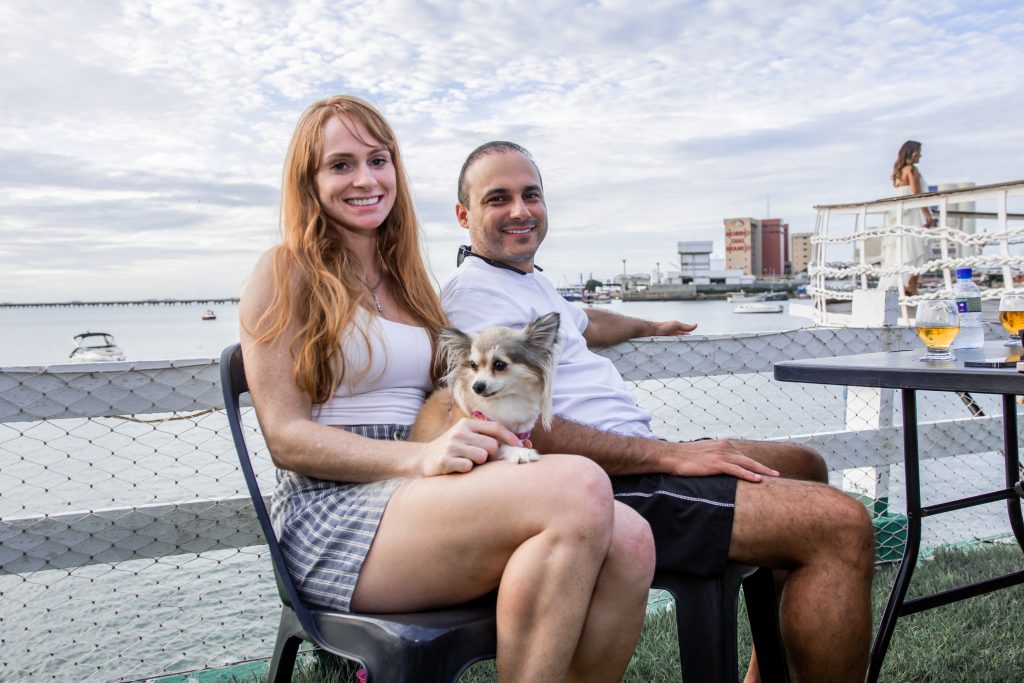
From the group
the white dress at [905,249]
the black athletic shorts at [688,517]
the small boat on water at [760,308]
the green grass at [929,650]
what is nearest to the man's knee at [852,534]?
the black athletic shorts at [688,517]

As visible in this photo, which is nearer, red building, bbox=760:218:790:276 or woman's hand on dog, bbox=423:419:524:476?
woman's hand on dog, bbox=423:419:524:476

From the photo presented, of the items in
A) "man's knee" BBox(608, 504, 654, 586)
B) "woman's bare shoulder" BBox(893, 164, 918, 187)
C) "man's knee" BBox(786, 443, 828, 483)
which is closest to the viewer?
"man's knee" BBox(608, 504, 654, 586)

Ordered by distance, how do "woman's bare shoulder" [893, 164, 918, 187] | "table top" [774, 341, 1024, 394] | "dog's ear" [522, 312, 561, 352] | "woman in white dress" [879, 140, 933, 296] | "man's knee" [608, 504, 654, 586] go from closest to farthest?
"man's knee" [608, 504, 654, 586]
"table top" [774, 341, 1024, 394]
"dog's ear" [522, 312, 561, 352]
"woman in white dress" [879, 140, 933, 296]
"woman's bare shoulder" [893, 164, 918, 187]

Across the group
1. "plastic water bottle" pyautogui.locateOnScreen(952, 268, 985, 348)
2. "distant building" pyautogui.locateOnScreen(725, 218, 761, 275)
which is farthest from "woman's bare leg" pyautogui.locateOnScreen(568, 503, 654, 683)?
"distant building" pyautogui.locateOnScreen(725, 218, 761, 275)

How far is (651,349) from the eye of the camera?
10.1 ft

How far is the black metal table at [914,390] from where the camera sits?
5.84ft

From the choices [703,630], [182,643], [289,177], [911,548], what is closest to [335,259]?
[289,177]

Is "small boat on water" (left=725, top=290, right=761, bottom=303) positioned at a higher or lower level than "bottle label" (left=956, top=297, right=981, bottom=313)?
lower

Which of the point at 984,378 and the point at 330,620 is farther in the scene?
the point at 984,378

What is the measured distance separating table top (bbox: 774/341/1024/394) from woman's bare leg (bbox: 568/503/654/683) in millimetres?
752

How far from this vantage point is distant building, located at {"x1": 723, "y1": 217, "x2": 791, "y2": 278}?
51719 mm

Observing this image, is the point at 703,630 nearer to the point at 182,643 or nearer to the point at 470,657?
the point at 470,657

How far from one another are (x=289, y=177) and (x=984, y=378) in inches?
69.8

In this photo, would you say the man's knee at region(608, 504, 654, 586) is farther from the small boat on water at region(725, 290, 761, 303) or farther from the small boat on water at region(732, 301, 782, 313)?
the small boat on water at region(725, 290, 761, 303)
